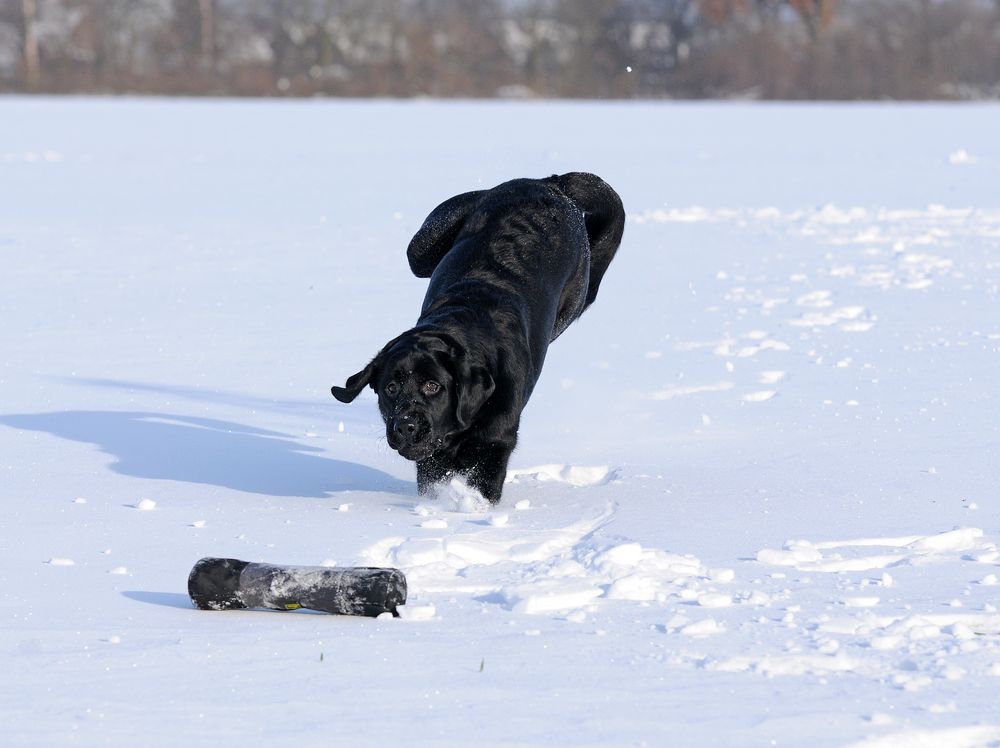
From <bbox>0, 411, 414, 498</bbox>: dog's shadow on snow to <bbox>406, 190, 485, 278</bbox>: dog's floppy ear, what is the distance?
0.97m

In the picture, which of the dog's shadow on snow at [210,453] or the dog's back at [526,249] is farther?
the dog's back at [526,249]

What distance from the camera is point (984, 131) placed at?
23.3 m

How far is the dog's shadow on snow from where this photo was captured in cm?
521

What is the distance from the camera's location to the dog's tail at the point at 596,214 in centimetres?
651

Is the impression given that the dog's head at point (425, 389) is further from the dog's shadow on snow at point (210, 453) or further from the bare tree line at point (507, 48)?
the bare tree line at point (507, 48)

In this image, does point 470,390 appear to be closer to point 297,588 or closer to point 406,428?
point 406,428

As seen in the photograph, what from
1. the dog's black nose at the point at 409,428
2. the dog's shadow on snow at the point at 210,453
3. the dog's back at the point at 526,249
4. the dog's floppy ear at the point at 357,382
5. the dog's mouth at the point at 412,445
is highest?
the dog's back at the point at 526,249

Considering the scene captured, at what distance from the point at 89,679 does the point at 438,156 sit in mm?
15466

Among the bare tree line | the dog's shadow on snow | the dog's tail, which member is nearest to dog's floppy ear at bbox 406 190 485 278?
the dog's tail

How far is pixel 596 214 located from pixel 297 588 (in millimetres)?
3418

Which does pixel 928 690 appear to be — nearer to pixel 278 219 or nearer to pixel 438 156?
pixel 278 219

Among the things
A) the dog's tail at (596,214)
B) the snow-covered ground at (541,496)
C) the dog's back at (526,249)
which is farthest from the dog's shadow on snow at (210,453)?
the dog's tail at (596,214)

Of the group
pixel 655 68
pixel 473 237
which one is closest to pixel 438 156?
pixel 473 237

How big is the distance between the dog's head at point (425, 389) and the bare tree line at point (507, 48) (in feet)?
101
